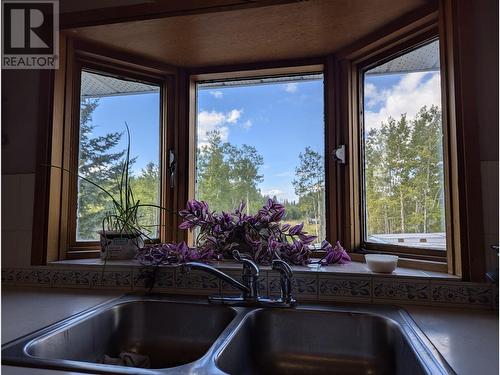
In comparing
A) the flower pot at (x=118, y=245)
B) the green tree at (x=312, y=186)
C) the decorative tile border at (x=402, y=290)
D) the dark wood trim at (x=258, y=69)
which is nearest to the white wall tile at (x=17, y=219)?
the flower pot at (x=118, y=245)

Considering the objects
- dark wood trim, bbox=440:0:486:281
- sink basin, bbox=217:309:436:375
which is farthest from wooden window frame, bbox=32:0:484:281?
sink basin, bbox=217:309:436:375

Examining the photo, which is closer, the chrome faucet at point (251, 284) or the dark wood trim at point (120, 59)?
the chrome faucet at point (251, 284)

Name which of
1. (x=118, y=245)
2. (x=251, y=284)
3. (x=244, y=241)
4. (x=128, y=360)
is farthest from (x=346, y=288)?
(x=118, y=245)

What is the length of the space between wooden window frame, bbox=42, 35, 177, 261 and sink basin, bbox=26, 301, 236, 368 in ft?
1.50

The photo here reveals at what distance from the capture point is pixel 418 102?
125cm

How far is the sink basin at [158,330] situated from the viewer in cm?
102

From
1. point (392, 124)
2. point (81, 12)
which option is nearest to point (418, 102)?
point (392, 124)

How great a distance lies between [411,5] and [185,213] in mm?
1128

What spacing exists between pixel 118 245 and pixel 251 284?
622 millimetres

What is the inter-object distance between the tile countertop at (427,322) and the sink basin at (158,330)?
92 millimetres

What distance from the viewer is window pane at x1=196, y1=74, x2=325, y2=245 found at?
147 centimetres

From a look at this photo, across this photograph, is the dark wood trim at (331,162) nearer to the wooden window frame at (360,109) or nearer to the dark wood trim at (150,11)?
the wooden window frame at (360,109)

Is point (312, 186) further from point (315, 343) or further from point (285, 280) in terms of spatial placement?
point (315, 343)

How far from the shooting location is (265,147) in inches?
60.3
